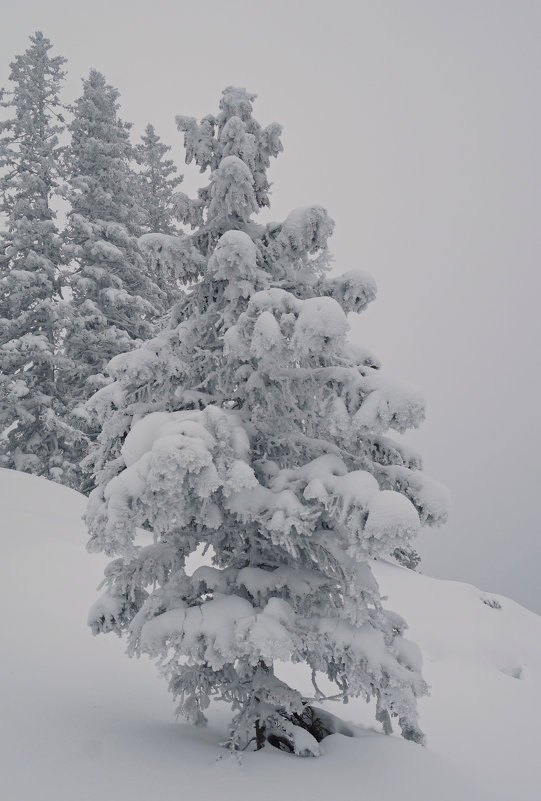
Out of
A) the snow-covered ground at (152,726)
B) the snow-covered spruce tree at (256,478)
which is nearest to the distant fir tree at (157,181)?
the snow-covered ground at (152,726)

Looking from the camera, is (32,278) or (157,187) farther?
(157,187)

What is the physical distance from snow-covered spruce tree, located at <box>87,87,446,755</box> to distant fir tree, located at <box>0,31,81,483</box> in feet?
42.0

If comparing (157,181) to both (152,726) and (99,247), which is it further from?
(152,726)

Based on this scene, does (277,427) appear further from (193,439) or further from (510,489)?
(510,489)

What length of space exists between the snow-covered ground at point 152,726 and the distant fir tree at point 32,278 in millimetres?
4630

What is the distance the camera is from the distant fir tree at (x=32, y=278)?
1812 cm

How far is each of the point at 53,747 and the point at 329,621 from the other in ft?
9.42

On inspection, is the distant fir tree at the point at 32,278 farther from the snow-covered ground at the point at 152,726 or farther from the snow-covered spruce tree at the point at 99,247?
the snow-covered ground at the point at 152,726

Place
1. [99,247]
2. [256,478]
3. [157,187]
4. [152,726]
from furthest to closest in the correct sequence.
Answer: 1. [157,187]
2. [99,247]
3. [152,726]
4. [256,478]

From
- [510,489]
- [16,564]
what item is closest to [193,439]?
[16,564]

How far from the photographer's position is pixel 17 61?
20.0m

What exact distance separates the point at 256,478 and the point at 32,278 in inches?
615

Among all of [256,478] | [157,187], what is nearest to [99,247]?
[157,187]

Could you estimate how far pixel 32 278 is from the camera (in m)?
18.4
